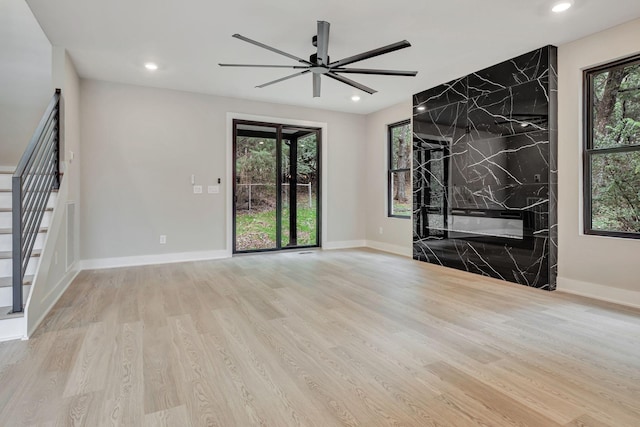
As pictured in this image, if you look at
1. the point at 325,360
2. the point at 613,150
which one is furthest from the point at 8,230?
the point at 613,150

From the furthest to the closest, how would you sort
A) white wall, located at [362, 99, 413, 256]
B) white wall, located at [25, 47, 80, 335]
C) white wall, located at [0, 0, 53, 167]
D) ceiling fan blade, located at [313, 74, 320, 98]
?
1. white wall, located at [362, 99, 413, 256]
2. white wall, located at [0, 0, 53, 167]
3. ceiling fan blade, located at [313, 74, 320, 98]
4. white wall, located at [25, 47, 80, 335]

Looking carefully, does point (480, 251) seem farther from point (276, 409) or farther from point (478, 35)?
point (276, 409)

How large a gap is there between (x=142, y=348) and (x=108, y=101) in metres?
3.94

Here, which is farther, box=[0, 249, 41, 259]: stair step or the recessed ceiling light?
the recessed ceiling light

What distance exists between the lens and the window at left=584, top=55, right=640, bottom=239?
3.15 m

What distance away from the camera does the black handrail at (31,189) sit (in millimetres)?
2348

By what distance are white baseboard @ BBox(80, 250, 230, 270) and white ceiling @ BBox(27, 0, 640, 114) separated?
8.27 feet

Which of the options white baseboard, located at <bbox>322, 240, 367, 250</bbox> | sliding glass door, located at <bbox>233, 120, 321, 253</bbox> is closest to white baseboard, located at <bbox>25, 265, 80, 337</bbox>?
sliding glass door, located at <bbox>233, 120, 321, 253</bbox>

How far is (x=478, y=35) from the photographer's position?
342 centimetres

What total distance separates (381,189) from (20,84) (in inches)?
→ 218

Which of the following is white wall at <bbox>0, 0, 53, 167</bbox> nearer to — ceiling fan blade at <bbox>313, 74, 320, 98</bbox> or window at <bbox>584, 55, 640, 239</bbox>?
ceiling fan blade at <bbox>313, 74, 320, 98</bbox>

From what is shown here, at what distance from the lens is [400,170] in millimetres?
6023

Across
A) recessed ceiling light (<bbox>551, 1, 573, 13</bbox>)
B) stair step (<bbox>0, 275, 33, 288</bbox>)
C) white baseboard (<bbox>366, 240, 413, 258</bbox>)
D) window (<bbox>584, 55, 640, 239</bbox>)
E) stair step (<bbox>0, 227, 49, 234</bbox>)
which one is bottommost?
white baseboard (<bbox>366, 240, 413, 258</bbox>)

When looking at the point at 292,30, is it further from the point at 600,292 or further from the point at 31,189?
the point at 600,292
